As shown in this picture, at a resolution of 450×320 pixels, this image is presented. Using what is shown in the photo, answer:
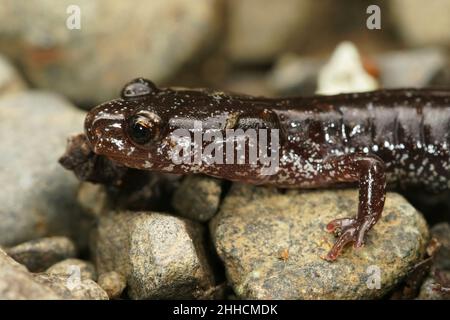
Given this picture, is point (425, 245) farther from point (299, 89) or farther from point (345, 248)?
point (299, 89)

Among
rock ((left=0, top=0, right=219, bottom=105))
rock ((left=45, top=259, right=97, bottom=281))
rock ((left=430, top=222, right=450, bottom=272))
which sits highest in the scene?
rock ((left=0, top=0, right=219, bottom=105))

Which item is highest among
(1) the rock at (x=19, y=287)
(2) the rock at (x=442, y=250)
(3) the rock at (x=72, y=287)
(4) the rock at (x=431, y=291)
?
(1) the rock at (x=19, y=287)

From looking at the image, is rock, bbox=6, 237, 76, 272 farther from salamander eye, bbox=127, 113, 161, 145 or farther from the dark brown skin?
salamander eye, bbox=127, 113, 161, 145

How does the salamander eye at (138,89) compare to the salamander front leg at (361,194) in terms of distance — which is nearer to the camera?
the salamander front leg at (361,194)

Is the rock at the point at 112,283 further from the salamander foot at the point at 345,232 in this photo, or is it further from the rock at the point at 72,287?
the salamander foot at the point at 345,232

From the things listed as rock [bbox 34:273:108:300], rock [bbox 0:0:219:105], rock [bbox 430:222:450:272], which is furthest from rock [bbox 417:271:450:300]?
rock [bbox 0:0:219:105]

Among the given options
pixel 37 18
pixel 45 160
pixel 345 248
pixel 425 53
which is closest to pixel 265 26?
pixel 425 53

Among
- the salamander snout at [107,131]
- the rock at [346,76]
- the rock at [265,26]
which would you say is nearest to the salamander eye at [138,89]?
the salamander snout at [107,131]
